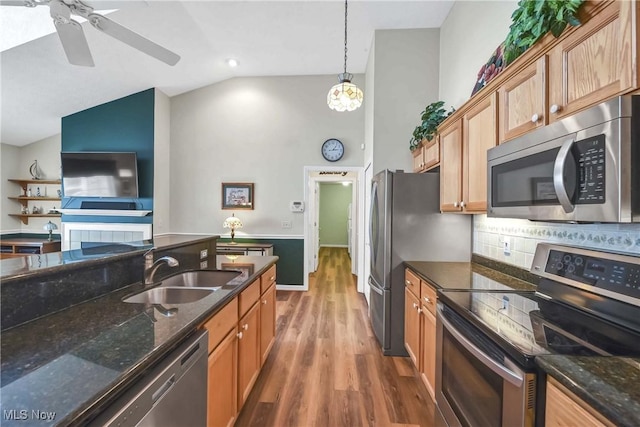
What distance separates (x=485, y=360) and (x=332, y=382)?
1.44 meters

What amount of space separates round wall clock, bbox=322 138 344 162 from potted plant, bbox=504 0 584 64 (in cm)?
337

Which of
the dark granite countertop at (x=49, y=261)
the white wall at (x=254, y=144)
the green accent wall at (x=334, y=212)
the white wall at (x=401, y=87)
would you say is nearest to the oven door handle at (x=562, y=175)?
the dark granite countertop at (x=49, y=261)

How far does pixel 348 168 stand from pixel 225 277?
3221 millimetres

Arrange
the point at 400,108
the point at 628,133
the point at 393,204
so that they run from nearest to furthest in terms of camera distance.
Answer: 1. the point at 628,133
2. the point at 393,204
3. the point at 400,108

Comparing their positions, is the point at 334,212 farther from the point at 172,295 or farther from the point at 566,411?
the point at 566,411

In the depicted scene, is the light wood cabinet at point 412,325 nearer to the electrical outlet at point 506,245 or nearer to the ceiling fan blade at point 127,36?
the electrical outlet at point 506,245

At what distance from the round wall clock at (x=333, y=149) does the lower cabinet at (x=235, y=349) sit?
2.96 metres

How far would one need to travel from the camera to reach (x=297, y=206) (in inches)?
185

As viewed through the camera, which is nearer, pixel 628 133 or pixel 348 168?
pixel 628 133

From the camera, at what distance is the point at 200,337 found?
108 centimetres

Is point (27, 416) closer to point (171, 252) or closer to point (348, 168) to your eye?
point (171, 252)

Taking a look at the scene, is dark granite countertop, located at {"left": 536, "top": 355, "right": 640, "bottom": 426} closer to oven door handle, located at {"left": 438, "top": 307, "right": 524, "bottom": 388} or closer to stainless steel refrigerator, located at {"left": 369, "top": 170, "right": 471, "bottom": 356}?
oven door handle, located at {"left": 438, "top": 307, "right": 524, "bottom": 388}

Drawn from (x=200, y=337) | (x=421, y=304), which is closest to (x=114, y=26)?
(x=200, y=337)

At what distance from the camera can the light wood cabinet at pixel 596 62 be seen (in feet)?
2.75
